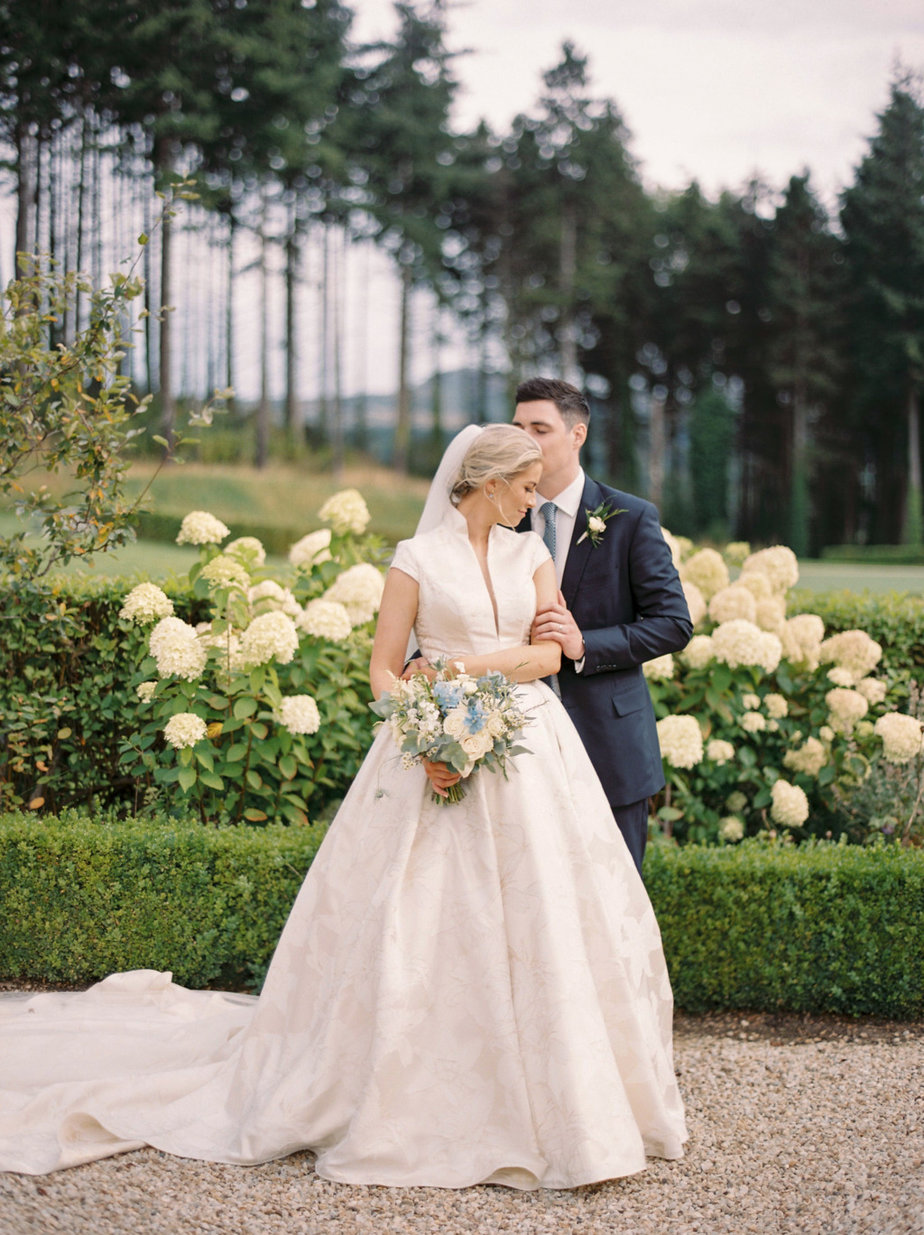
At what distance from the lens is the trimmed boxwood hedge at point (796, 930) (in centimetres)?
428

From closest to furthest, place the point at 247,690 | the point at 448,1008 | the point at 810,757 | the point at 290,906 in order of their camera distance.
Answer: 1. the point at 448,1008
2. the point at 290,906
3. the point at 247,690
4. the point at 810,757

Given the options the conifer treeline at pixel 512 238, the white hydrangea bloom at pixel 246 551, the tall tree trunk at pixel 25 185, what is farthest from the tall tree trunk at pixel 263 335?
the white hydrangea bloom at pixel 246 551

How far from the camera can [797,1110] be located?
352 cm

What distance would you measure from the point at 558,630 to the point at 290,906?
76.6 inches

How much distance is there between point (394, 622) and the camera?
11.0 feet

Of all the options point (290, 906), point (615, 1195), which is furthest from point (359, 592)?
point (615, 1195)

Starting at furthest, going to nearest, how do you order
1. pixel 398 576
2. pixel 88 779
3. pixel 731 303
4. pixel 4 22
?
pixel 731 303
pixel 4 22
pixel 88 779
pixel 398 576

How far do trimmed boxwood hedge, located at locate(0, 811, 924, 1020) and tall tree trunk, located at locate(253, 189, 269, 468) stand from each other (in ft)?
68.0

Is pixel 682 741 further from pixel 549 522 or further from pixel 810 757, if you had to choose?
pixel 549 522

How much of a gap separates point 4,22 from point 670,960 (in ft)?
71.3

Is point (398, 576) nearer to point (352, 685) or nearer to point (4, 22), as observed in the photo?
point (352, 685)

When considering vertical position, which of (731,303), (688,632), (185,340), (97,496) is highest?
(731,303)

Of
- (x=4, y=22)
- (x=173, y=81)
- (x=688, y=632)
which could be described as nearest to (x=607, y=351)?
(x=173, y=81)

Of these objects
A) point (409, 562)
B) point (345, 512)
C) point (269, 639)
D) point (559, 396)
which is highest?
point (559, 396)
